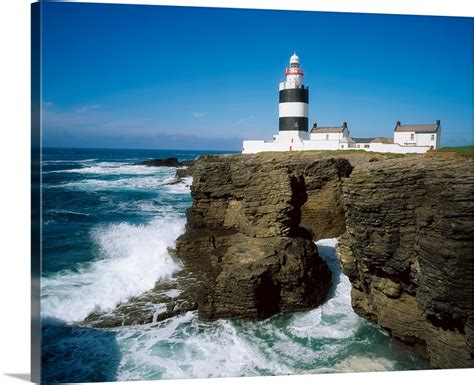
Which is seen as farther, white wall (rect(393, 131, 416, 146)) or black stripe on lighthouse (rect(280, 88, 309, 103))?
black stripe on lighthouse (rect(280, 88, 309, 103))

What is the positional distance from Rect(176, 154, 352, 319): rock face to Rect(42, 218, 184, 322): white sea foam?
0.73 meters

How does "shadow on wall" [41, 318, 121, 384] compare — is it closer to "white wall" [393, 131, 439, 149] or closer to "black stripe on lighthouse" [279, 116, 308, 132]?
"white wall" [393, 131, 439, 149]

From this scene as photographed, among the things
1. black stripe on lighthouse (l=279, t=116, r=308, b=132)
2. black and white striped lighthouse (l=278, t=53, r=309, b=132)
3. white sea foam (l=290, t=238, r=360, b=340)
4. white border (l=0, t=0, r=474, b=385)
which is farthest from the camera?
black stripe on lighthouse (l=279, t=116, r=308, b=132)

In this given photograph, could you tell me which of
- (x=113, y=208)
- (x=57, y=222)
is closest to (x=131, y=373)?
(x=57, y=222)

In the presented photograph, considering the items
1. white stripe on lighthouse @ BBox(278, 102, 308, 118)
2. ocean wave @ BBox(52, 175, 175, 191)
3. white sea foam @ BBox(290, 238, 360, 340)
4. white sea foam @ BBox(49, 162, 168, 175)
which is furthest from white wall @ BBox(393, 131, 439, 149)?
white sea foam @ BBox(49, 162, 168, 175)

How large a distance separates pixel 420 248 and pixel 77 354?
421 centimetres

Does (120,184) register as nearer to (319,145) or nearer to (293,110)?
(293,110)

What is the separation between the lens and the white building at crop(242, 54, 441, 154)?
28.6 feet

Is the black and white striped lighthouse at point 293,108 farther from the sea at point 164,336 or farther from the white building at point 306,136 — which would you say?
the sea at point 164,336

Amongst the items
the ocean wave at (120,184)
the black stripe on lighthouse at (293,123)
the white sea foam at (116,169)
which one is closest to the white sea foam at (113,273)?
the ocean wave at (120,184)

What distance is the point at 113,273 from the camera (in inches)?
304

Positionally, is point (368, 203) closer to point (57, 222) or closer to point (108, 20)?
point (108, 20)

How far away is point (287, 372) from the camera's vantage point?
502 cm
